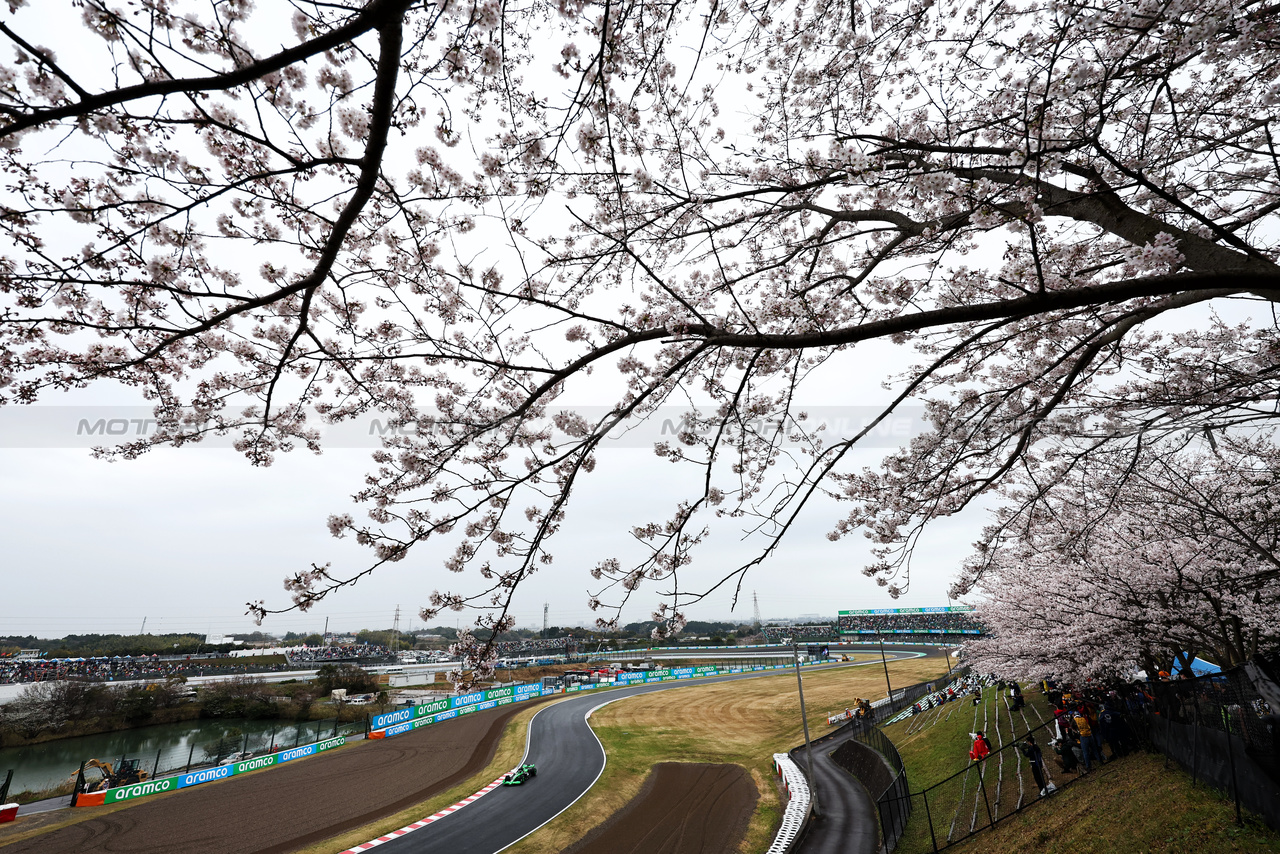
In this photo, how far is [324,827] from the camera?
689 inches

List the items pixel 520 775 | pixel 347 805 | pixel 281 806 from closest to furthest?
1. pixel 281 806
2. pixel 347 805
3. pixel 520 775

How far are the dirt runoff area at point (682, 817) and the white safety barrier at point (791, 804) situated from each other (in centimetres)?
131

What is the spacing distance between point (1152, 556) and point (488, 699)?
45.4 meters

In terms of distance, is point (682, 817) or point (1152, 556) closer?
point (1152, 556)

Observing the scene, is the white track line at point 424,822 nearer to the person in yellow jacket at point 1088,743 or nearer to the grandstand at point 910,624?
the person in yellow jacket at point 1088,743

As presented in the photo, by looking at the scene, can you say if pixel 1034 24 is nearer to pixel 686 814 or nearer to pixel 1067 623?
pixel 1067 623

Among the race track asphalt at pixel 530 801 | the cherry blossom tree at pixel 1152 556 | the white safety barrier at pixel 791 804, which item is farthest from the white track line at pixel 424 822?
the cherry blossom tree at pixel 1152 556

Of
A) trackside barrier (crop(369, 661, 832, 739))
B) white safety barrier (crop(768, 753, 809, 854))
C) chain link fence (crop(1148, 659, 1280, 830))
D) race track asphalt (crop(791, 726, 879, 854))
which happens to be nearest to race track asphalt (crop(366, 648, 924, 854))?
trackside barrier (crop(369, 661, 832, 739))

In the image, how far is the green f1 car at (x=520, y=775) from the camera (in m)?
22.2

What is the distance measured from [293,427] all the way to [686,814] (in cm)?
1932

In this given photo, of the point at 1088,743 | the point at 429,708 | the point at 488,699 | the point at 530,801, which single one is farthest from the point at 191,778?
the point at 1088,743

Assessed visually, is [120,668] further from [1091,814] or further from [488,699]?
[1091,814]

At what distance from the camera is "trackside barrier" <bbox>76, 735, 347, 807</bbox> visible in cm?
1979

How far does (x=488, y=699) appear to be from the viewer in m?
43.9
